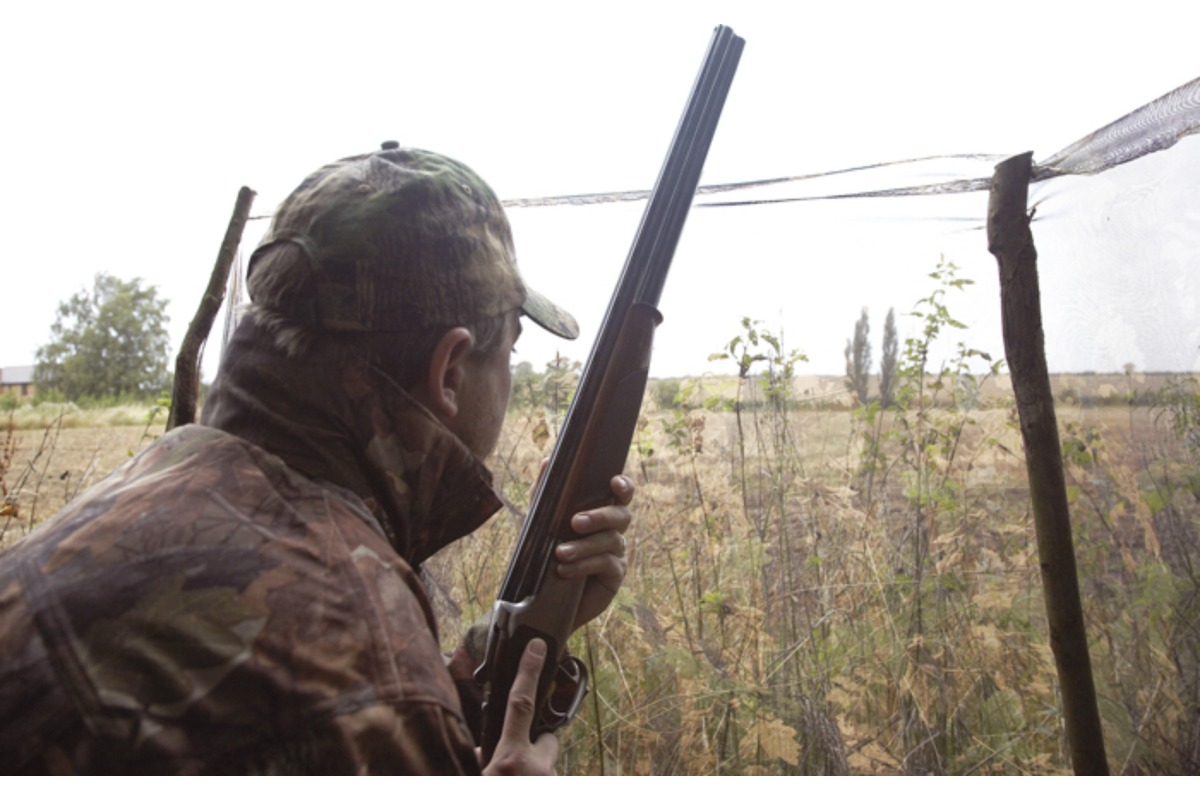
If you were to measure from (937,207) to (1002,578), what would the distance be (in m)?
0.86

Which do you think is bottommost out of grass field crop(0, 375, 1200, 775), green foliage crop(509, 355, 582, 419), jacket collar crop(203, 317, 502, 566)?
grass field crop(0, 375, 1200, 775)

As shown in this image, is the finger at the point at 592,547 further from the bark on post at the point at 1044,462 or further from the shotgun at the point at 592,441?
the bark on post at the point at 1044,462

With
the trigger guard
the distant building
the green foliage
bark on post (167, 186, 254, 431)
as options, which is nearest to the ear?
the trigger guard

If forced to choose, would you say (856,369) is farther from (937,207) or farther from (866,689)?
(866,689)

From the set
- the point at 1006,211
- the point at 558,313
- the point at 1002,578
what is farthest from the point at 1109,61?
the point at 558,313

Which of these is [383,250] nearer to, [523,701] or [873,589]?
[523,701]

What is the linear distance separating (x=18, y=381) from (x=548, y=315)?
180 centimetres

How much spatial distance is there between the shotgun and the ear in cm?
19

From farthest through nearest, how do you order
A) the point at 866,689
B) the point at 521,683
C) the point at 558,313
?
the point at 866,689 < the point at 558,313 < the point at 521,683

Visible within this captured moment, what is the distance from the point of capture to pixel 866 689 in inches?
70.9

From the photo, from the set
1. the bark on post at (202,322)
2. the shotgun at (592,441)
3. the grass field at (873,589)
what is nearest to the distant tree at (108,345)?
the bark on post at (202,322)

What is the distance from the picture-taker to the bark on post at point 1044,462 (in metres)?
1.49

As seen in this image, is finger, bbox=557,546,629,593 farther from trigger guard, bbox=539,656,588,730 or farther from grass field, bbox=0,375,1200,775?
grass field, bbox=0,375,1200,775

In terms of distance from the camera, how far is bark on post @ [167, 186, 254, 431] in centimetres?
198
